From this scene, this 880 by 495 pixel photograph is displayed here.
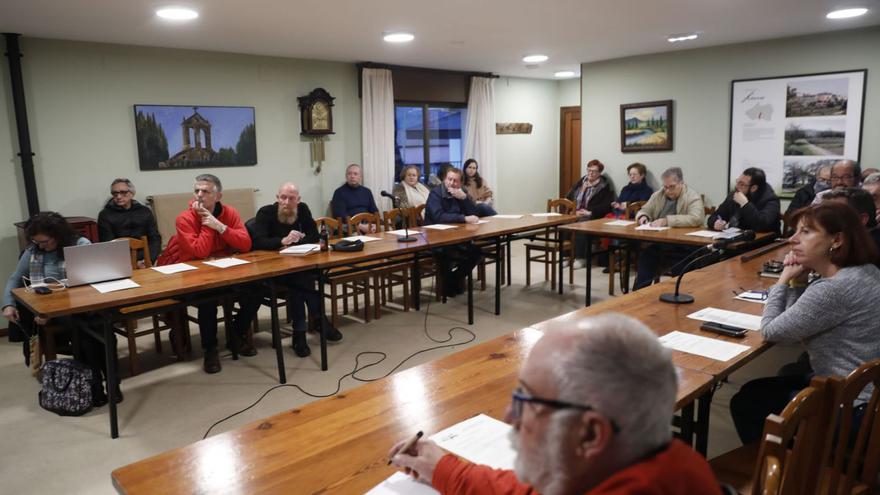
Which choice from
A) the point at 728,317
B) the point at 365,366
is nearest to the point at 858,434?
the point at 728,317

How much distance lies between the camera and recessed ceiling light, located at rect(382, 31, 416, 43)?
4.89 meters

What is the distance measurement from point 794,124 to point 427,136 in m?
3.96

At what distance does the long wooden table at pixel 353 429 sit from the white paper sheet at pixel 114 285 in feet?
6.05

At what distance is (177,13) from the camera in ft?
12.8

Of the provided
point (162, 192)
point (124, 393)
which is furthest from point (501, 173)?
point (124, 393)

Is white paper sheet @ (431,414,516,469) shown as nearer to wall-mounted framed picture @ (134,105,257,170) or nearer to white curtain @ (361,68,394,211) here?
wall-mounted framed picture @ (134,105,257,170)

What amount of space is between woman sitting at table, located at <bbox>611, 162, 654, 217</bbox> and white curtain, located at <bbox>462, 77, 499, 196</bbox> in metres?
1.86

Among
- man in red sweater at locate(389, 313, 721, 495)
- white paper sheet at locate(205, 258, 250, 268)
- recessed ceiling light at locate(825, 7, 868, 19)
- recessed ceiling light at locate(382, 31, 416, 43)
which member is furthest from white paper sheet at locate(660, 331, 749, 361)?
recessed ceiling light at locate(825, 7, 868, 19)

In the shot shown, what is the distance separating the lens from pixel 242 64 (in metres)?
5.76

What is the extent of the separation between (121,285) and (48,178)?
2.41 metres

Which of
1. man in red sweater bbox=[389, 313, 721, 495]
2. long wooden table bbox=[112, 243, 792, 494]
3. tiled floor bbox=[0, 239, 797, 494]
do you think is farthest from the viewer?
tiled floor bbox=[0, 239, 797, 494]

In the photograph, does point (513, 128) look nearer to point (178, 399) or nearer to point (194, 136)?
point (194, 136)

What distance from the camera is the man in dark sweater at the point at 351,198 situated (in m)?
6.28

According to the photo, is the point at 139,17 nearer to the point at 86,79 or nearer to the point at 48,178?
the point at 86,79
